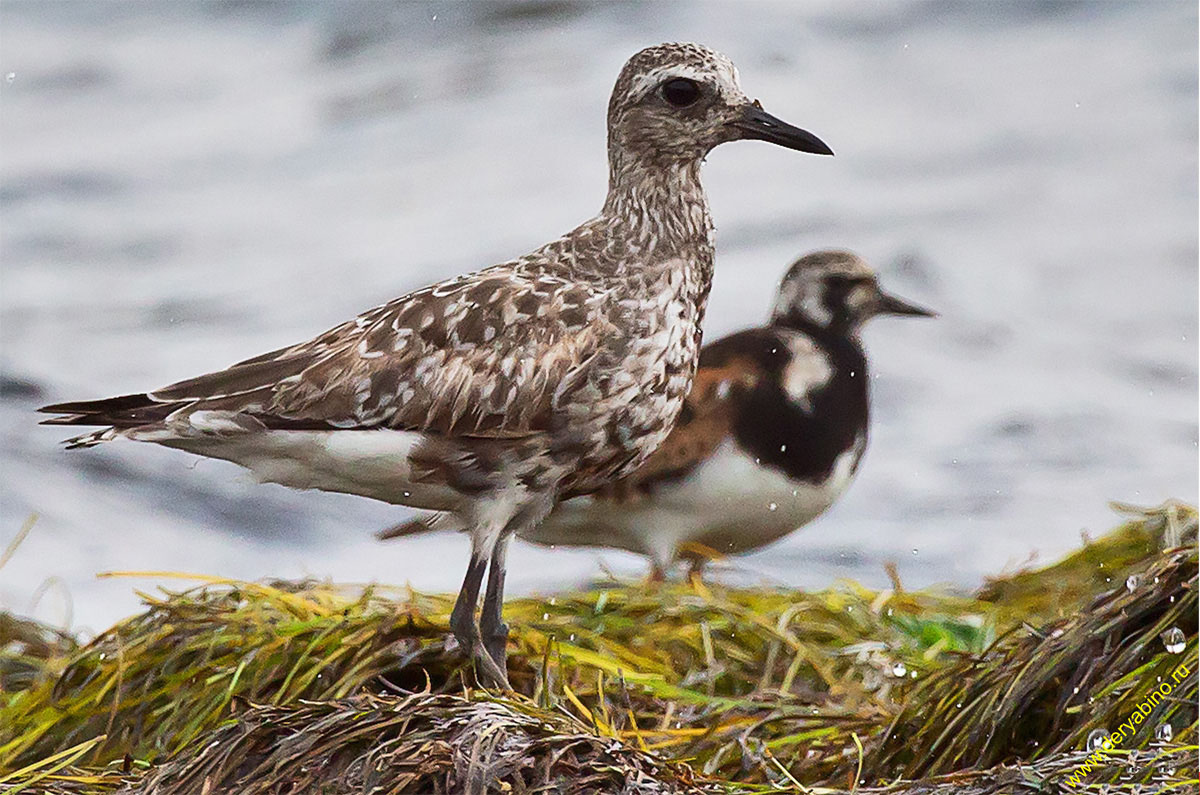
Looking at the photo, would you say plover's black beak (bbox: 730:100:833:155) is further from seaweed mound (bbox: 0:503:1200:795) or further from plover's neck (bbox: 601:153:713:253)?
seaweed mound (bbox: 0:503:1200:795)

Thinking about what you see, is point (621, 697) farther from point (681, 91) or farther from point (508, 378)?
point (681, 91)

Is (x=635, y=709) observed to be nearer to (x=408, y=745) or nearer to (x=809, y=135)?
(x=408, y=745)

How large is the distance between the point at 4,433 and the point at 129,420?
2.47 meters

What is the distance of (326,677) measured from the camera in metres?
2.67

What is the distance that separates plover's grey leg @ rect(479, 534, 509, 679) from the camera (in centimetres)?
255

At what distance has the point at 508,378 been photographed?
97.0 inches

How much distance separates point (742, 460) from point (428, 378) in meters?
1.52

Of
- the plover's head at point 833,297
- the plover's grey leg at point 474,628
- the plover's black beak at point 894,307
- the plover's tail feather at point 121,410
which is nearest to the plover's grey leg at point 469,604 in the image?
the plover's grey leg at point 474,628

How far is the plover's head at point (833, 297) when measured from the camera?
4078 mm

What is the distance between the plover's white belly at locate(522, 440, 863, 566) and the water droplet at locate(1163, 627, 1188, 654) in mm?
1493

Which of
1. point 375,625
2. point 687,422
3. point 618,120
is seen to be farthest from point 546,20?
point 375,625

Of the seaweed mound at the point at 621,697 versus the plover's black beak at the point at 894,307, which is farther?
the plover's black beak at the point at 894,307

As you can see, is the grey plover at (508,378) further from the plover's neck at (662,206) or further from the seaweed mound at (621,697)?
the seaweed mound at (621,697)

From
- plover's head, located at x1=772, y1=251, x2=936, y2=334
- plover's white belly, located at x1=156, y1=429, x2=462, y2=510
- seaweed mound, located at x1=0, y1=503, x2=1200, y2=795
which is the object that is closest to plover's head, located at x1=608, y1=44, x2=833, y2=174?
plover's white belly, located at x1=156, y1=429, x2=462, y2=510
